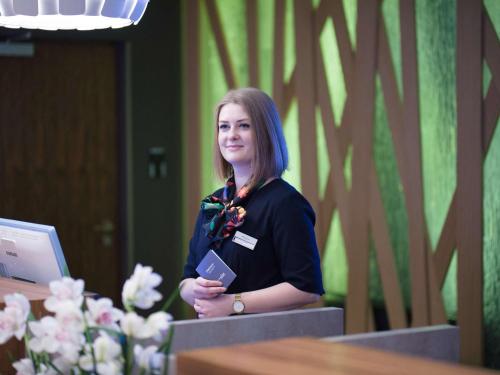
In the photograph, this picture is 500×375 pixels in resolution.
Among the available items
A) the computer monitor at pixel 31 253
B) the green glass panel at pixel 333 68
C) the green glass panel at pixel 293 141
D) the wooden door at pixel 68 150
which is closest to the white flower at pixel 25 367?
the computer monitor at pixel 31 253

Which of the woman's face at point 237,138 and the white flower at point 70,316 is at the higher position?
the woman's face at point 237,138

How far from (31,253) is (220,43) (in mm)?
4086

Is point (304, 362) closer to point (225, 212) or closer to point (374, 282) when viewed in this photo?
point (225, 212)

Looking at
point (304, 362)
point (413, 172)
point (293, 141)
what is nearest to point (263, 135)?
→ point (304, 362)

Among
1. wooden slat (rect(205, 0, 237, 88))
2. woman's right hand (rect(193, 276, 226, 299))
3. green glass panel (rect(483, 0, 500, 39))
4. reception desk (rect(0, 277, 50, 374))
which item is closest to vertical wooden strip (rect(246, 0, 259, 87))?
wooden slat (rect(205, 0, 237, 88))

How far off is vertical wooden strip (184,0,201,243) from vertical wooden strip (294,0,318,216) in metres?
1.10

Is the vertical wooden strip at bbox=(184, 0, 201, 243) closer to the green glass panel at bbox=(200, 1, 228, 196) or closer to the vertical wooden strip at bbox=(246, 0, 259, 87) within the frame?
the green glass panel at bbox=(200, 1, 228, 196)

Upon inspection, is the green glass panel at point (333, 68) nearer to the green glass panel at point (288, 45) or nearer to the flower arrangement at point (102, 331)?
the green glass panel at point (288, 45)

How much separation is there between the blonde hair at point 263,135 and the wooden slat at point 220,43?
3535 millimetres

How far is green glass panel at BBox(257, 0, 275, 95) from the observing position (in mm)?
6238

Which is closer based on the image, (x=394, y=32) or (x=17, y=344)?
(x=17, y=344)

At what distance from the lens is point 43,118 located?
20.9 feet

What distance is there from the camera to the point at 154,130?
678cm

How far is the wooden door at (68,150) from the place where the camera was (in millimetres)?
6293
